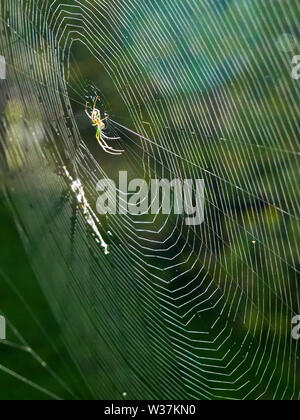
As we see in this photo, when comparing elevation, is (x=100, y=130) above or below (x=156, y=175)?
above

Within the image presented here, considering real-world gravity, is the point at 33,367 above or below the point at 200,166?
below

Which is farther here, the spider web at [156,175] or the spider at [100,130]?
the spider at [100,130]

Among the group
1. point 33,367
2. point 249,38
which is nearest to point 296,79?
point 249,38

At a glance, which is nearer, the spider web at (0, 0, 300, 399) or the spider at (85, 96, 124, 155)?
the spider web at (0, 0, 300, 399)

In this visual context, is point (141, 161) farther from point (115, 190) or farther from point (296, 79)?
point (296, 79)

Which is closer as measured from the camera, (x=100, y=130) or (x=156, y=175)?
(x=156, y=175)
